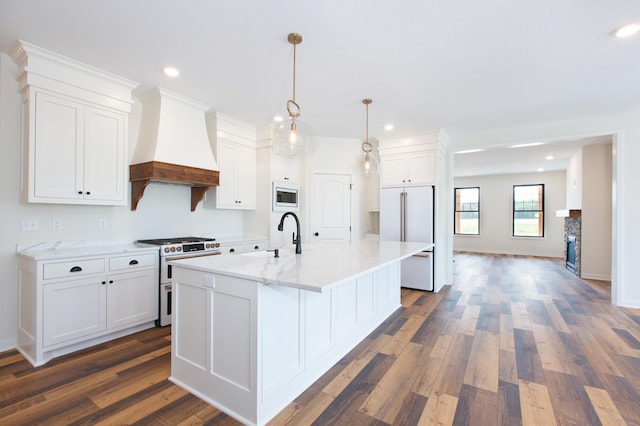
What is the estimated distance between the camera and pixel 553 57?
2588 millimetres

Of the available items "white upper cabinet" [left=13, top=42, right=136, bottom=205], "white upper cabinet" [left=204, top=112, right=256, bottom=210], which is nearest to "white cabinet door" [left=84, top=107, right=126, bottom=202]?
"white upper cabinet" [left=13, top=42, right=136, bottom=205]

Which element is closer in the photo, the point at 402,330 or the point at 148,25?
the point at 148,25

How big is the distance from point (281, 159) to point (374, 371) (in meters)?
3.24

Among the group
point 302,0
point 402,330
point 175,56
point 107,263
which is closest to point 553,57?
point 302,0

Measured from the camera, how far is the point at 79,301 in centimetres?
263

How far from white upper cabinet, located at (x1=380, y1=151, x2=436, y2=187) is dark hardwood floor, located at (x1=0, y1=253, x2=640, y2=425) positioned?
208cm

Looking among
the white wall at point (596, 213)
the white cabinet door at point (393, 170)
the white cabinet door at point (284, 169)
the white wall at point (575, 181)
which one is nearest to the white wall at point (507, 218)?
the white wall at point (575, 181)

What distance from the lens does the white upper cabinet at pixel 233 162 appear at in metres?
4.13

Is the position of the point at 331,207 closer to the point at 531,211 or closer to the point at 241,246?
the point at 241,246

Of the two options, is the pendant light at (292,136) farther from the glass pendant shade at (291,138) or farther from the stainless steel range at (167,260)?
the stainless steel range at (167,260)

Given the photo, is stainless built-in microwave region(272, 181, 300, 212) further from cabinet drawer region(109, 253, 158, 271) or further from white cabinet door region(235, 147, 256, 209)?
cabinet drawer region(109, 253, 158, 271)

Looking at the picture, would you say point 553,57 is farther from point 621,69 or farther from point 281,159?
point 281,159

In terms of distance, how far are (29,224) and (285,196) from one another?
9.55ft

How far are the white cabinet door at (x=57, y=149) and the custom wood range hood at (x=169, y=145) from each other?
59 centimetres
